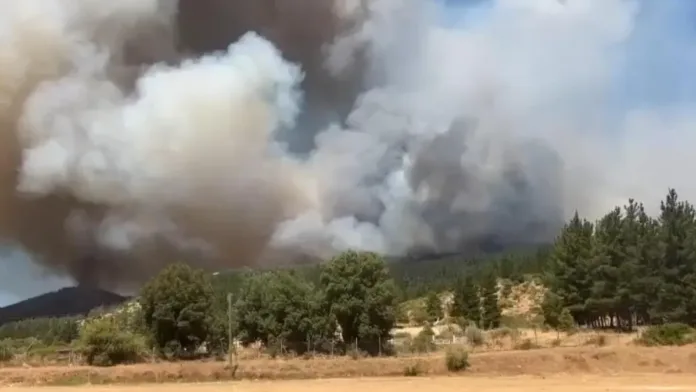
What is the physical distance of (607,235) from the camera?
107 metres

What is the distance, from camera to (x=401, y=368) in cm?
7094

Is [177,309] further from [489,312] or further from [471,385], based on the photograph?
[489,312]

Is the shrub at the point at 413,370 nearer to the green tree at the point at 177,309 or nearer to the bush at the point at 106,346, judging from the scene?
the green tree at the point at 177,309

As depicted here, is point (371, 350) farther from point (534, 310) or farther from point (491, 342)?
point (534, 310)

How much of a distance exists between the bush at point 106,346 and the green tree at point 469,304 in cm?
6230

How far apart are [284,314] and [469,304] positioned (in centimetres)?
5040

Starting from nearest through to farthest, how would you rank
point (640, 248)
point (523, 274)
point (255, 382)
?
point (255, 382) < point (640, 248) < point (523, 274)

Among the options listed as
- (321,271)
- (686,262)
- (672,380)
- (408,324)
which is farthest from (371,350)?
(408,324)

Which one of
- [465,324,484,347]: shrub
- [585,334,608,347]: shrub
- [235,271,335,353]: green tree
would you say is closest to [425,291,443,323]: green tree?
[465,324,484,347]: shrub

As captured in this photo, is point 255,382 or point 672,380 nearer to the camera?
point 672,380

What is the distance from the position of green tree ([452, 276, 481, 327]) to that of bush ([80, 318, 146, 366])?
62297 millimetres

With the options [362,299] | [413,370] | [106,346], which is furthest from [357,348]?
[106,346]

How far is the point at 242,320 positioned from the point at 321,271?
11631 mm

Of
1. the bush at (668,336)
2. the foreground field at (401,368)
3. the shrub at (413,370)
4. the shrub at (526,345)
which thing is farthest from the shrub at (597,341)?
the shrub at (413,370)
